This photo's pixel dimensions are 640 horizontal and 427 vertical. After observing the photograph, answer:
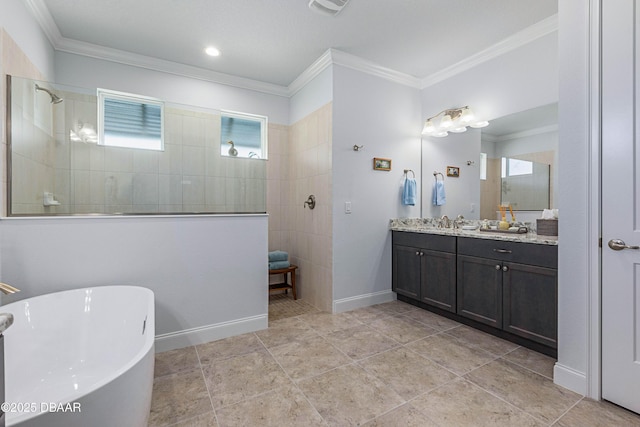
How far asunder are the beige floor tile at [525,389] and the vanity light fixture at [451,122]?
91.6 inches

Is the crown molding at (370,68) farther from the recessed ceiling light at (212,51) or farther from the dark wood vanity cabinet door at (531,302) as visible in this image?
the dark wood vanity cabinet door at (531,302)

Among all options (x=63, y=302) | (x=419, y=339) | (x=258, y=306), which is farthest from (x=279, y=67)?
(x=419, y=339)

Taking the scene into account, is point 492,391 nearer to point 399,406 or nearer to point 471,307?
point 399,406

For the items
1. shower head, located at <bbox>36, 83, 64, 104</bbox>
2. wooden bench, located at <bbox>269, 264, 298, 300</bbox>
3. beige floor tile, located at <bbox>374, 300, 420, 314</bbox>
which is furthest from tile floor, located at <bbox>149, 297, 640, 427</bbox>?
shower head, located at <bbox>36, 83, 64, 104</bbox>

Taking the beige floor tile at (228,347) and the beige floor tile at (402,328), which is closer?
the beige floor tile at (228,347)

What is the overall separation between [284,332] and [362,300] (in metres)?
1.02

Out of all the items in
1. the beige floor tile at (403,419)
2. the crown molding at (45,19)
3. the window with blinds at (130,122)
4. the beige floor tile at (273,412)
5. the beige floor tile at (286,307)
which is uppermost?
the crown molding at (45,19)

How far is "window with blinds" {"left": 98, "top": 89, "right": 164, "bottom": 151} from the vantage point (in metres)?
2.23

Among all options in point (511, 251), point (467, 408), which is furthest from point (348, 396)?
point (511, 251)

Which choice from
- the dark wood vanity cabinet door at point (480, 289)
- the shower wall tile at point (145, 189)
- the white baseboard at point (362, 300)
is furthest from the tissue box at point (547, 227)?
the shower wall tile at point (145, 189)

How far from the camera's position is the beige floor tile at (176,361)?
203cm

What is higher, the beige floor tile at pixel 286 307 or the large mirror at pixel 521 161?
the large mirror at pixel 521 161

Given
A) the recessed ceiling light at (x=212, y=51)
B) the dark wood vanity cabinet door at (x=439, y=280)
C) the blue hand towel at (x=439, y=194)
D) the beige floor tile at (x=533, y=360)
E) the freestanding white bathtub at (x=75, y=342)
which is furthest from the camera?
the blue hand towel at (x=439, y=194)

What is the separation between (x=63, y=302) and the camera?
1.81 m
